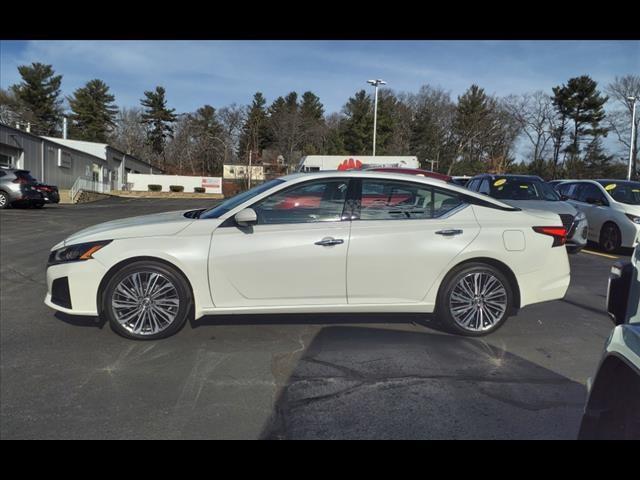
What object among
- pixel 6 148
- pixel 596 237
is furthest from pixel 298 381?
pixel 6 148

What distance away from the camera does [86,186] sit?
38.1 meters

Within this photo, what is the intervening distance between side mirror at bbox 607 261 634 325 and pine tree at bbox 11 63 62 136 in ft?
238

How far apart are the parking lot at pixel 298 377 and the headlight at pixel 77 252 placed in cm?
77

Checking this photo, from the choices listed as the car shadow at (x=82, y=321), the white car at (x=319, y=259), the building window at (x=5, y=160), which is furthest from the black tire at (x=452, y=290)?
the building window at (x=5, y=160)

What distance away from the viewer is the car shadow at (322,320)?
5246mm

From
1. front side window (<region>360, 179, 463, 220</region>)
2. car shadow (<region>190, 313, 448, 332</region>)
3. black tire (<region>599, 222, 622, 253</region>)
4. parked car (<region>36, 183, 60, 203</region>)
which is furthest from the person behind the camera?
parked car (<region>36, 183, 60, 203</region>)

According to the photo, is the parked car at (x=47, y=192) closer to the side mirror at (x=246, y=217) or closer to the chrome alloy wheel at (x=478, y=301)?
the side mirror at (x=246, y=217)

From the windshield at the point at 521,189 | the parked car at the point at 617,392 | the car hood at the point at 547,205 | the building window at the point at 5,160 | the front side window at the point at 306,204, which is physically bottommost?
the parked car at the point at 617,392

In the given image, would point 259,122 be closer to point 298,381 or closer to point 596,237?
point 596,237

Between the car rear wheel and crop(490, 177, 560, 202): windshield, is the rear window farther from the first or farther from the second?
crop(490, 177, 560, 202): windshield

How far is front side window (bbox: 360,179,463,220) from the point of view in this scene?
16.1 ft

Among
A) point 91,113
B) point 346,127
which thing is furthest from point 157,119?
point 346,127

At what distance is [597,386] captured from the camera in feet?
6.81

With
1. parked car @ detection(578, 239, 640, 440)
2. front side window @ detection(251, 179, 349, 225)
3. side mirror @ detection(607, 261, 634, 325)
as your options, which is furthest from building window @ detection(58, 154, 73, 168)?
parked car @ detection(578, 239, 640, 440)
